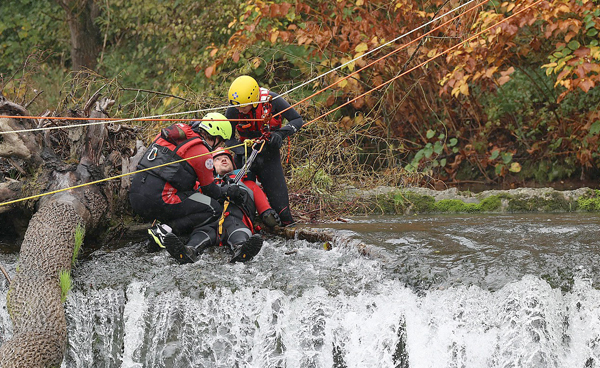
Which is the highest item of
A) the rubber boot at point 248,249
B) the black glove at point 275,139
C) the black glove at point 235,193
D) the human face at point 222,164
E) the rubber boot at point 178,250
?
the black glove at point 275,139

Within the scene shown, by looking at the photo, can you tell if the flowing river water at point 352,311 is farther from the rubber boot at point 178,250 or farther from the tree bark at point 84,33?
the tree bark at point 84,33

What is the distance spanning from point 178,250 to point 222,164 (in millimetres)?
1345

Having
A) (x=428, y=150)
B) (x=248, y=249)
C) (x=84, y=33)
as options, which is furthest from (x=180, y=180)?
(x=84, y=33)

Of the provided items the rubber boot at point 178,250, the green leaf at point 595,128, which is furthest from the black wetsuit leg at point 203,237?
the green leaf at point 595,128

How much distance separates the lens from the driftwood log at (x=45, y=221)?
4.48 meters

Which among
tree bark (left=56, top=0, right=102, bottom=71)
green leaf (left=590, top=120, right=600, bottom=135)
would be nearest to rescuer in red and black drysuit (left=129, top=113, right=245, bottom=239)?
green leaf (left=590, top=120, right=600, bottom=135)

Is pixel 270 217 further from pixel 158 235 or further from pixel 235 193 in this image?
pixel 158 235

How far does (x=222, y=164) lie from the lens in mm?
6797

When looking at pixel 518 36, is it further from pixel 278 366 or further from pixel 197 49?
pixel 278 366

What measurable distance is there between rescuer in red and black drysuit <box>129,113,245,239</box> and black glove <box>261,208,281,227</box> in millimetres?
608

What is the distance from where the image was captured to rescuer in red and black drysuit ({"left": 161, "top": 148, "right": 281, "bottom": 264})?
5.77 m

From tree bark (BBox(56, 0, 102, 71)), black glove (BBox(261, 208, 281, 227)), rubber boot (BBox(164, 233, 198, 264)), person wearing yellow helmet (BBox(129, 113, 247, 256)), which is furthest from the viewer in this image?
tree bark (BBox(56, 0, 102, 71))

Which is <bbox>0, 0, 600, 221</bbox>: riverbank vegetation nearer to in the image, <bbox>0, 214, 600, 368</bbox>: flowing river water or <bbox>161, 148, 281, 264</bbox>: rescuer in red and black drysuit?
<bbox>161, 148, 281, 264</bbox>: rescuer in red and black drysuit

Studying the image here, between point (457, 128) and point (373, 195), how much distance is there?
3426 mm
